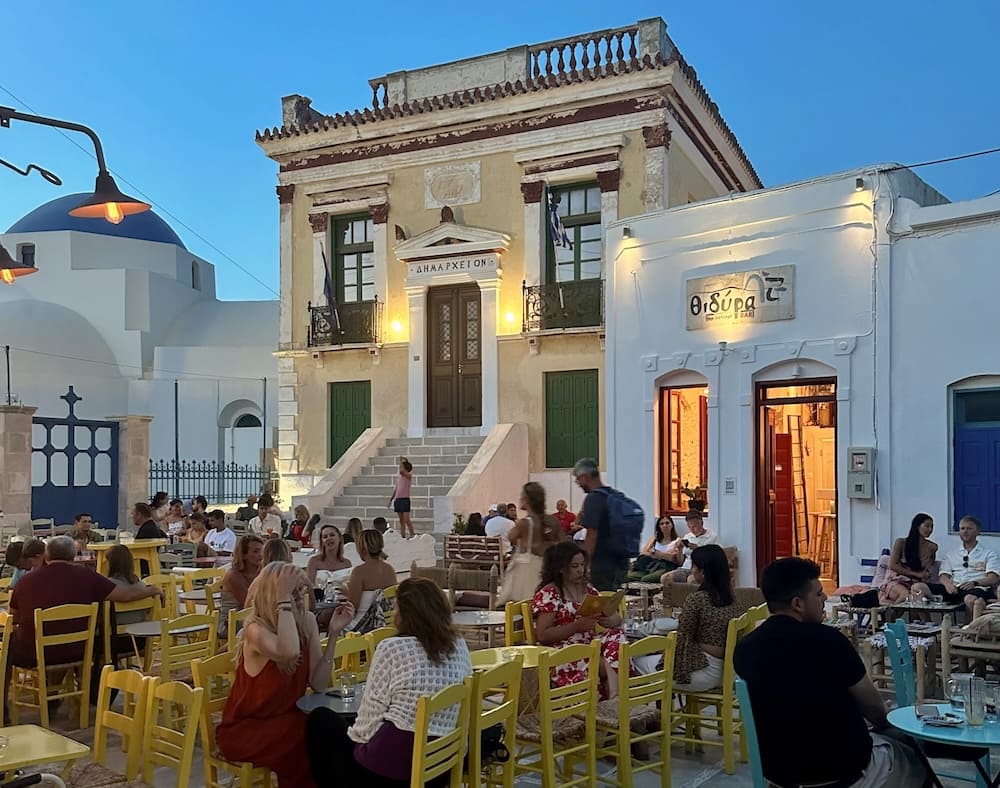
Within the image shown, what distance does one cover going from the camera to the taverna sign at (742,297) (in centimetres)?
1259

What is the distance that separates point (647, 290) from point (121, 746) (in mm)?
9341

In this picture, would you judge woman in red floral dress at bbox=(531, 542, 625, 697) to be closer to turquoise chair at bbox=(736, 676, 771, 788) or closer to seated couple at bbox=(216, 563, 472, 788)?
seated couple at bbox=(216, 563, 472, 788)

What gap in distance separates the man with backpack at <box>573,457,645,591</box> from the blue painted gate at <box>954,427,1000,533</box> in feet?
16.8

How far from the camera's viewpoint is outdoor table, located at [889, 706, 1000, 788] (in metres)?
4.09

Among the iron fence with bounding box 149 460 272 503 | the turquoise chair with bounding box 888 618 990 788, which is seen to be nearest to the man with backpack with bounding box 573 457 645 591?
the turquoise chair with bounding box 888 618 990 788

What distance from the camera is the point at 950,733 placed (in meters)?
4.20

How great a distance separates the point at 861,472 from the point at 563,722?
7.42 meters

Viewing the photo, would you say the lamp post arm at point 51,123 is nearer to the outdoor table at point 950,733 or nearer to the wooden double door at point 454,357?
the outdoor table at point 950,733

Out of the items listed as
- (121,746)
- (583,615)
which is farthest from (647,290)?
(121,746)

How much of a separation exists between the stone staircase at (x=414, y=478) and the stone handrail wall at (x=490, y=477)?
1.96 ft

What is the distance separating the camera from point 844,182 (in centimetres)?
1216

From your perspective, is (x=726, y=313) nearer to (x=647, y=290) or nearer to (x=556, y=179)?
(x=647, y=290)

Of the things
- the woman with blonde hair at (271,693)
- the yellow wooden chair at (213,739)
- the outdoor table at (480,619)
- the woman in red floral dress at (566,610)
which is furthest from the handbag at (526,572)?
the woman with blonde hair at (271,693)

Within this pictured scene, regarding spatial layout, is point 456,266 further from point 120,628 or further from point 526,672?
point 526,672
